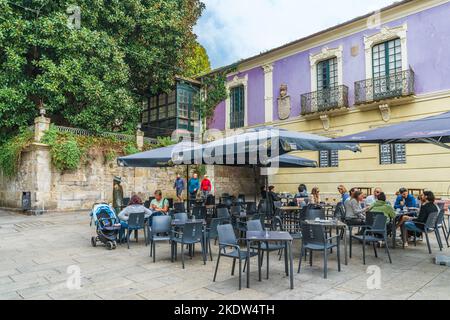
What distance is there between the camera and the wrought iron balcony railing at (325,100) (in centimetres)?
1614

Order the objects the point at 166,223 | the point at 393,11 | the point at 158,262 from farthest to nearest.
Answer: the point at 393,11
the point at 166,223
the point at 158,262

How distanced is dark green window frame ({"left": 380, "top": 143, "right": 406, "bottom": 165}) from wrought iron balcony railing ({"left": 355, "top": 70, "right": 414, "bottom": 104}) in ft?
7.49

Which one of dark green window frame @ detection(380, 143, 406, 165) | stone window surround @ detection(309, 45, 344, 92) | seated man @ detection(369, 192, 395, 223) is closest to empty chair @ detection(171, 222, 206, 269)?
seated man @ detection(369, 192, 395, 223)

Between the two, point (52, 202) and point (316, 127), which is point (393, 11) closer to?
point (316, 127)

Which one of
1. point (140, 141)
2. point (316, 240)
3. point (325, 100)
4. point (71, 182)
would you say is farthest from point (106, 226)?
point (325, 100)

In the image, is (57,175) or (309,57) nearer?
(57,175)

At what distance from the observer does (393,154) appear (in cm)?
1487

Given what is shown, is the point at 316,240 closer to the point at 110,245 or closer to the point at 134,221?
the point at 134,221

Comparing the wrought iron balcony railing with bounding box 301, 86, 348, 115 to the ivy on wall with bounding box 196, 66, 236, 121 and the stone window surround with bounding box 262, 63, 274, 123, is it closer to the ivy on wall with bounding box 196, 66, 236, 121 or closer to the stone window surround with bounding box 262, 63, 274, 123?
the stone window surround with bounding box 262, 63, 274, 123

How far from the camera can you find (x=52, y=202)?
45.5 feet

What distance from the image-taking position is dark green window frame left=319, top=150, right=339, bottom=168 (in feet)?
55.3

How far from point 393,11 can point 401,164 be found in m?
7.01

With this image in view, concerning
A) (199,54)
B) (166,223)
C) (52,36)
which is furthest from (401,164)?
(199,54)

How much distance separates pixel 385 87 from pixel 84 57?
555 inches
